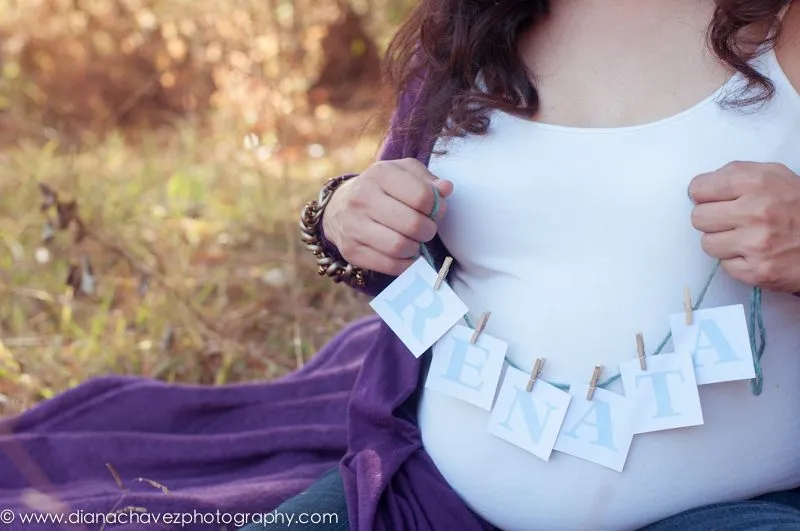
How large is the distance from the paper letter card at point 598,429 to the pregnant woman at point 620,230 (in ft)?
0.06

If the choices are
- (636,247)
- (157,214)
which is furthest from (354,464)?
(157,214)

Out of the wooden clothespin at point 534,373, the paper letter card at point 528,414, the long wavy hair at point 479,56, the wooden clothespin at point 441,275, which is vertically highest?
the long wavy hair at point 479,56

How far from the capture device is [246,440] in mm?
1761

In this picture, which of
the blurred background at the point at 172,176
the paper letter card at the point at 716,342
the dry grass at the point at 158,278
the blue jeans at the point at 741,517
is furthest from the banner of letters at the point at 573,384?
the dry grass at the point at 158,278

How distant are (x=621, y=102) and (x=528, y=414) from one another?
15.9 inches

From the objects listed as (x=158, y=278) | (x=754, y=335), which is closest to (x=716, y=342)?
(x=754, y=335)

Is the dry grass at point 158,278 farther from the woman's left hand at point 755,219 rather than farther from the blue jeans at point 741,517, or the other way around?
the woman's left hand at point 755,219

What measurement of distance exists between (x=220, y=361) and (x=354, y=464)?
963 millimetres

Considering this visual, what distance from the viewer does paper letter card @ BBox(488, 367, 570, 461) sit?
3.89ft

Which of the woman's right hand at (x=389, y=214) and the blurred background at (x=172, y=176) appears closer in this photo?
the woman's right hand at (x=389, y=214)

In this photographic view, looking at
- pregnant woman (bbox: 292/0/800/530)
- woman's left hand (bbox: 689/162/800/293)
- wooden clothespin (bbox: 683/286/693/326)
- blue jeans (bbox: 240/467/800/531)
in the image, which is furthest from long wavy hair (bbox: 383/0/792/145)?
blue jeans (bbox: 240/467/800/531)

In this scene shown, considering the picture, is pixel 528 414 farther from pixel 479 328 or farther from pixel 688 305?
pixel 688 305

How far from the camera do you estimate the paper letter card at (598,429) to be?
45.7 inches

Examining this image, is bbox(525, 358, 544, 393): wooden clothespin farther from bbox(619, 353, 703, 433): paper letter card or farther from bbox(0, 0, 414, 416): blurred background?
bbox(0, 0, 414, 416): blurred background
